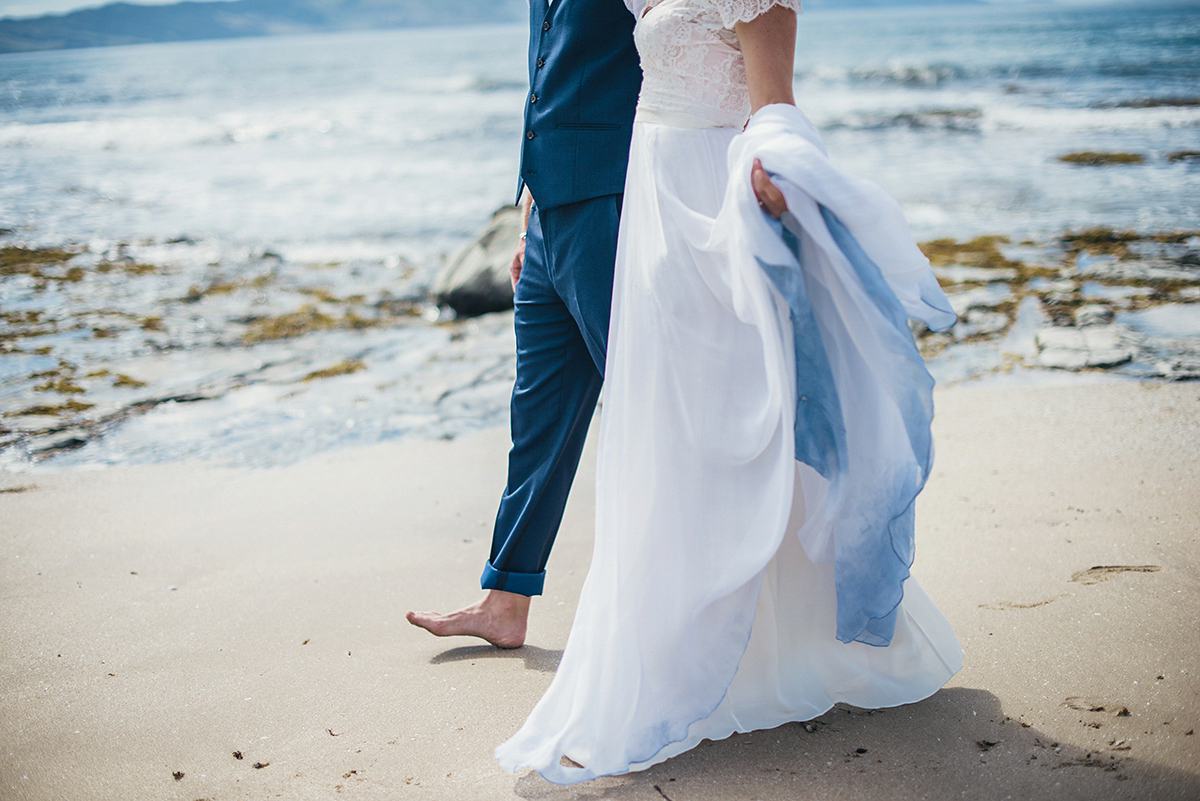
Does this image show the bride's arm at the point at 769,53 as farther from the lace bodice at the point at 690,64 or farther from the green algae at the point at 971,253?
the green algae at the point at 971,253

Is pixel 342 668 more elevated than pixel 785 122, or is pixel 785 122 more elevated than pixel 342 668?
pixel 785 122

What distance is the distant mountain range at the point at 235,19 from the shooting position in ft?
317

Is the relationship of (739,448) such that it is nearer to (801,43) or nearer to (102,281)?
(102,281)

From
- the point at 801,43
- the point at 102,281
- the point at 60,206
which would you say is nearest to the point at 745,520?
the point at 102,281

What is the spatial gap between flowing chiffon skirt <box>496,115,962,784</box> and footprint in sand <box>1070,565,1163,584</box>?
892 millimetres

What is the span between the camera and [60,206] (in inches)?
446

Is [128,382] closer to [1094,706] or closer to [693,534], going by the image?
[693,534]

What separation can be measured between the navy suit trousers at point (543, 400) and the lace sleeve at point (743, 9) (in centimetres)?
56

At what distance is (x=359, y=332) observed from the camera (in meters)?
6.03

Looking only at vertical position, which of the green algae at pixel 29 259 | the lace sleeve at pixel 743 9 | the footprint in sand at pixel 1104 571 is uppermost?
the lace sleeve at pixel 743 9

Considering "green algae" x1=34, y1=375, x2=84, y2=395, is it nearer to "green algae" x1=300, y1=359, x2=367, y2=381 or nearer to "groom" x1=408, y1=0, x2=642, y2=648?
→ "green algae" x1=300, y1=359, x2=367, y2=381

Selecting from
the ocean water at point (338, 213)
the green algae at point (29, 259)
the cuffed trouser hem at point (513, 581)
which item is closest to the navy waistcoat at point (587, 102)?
the cuffed trouser hem at point (513, 581)

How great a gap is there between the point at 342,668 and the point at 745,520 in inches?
49.6

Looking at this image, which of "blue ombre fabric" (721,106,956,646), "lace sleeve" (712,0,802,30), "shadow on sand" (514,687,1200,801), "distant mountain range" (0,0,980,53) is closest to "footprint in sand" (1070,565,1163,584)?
"shadow on sand" (514,687,1200,801)
